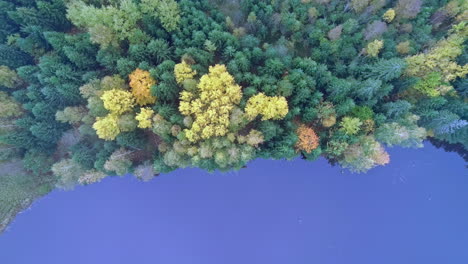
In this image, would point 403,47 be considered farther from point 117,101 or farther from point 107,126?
point 107,126

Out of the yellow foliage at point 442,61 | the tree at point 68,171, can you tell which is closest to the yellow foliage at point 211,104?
the tree at point 68,171

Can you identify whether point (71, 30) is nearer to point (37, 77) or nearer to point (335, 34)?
point (37, 77)

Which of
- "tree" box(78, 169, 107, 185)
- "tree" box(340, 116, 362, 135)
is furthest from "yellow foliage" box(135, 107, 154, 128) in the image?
"tree" box(340, 116, 362, 135)

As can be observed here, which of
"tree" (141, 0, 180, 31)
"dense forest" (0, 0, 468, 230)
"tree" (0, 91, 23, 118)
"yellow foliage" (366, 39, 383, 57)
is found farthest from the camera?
"tree" (0, 91, 23, 118)

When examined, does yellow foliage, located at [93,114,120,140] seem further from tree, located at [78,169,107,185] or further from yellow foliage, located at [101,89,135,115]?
tree, located at [78,169,107,185]

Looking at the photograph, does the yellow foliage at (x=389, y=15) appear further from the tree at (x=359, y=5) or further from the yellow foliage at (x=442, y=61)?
the yellow foliage at (x=442, y=61)

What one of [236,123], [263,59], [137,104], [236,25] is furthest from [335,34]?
[137,104]

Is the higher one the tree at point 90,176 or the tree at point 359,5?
the tree at point 359,5
